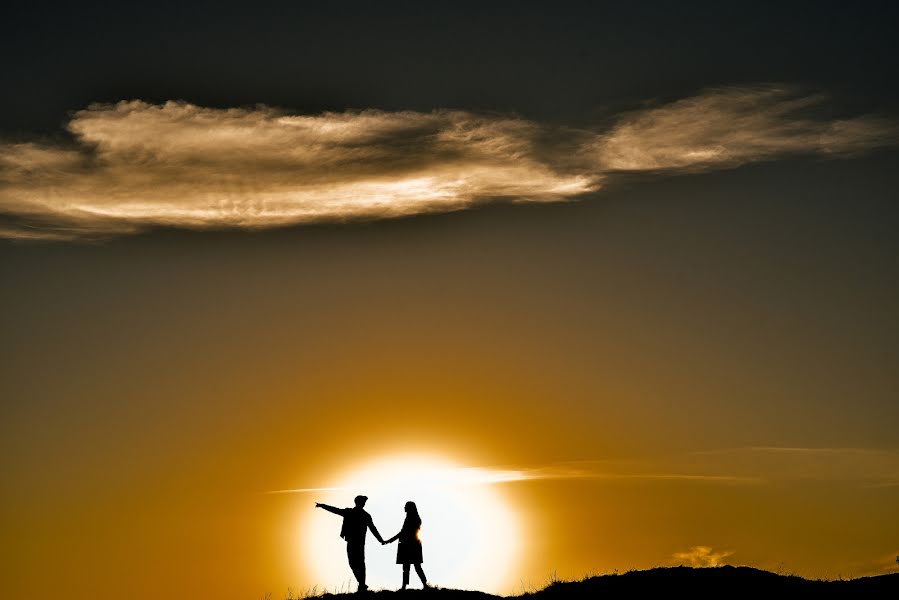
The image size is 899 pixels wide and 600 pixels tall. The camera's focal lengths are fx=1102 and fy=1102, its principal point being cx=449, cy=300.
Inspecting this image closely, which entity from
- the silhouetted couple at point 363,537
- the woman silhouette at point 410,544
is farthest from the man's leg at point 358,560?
the woman silhouette at point 410,544

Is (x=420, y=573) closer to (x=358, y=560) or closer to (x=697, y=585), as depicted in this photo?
(x=358, y=560)

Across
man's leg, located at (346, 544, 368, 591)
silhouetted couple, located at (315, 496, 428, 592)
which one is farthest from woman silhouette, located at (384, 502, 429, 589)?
man's leg, located at (346, 544, 368, 591)

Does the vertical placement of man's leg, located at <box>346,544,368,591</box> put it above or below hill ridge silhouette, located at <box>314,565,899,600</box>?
above

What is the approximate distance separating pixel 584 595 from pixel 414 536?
4.50m

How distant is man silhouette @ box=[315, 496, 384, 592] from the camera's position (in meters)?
27.3

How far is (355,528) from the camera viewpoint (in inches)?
1074

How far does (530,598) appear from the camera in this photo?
1108 inches

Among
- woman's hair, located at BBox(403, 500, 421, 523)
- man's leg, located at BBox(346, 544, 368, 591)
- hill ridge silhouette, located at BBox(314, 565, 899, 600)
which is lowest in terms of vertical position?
hill ridge silhouette, located at BBox(314, 565, 899, 600)

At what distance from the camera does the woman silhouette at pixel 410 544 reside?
2747cm

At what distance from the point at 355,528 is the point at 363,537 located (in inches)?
13.3

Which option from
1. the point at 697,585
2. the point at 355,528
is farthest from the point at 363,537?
the point at 697,585

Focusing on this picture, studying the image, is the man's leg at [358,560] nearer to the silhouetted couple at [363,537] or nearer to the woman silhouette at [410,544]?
the silhouetted couple at [363,537]

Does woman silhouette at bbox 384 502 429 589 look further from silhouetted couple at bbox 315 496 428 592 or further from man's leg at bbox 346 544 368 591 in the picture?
man's leg at bbox 346 544 368 591

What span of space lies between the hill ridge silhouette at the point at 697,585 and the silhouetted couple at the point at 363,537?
68 cm
